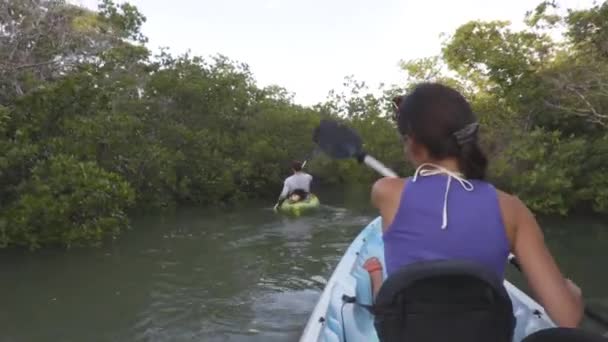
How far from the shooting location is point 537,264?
4.73ft

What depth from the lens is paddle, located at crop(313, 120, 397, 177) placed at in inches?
111

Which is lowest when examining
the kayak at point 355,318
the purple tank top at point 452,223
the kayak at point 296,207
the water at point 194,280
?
the water at point 194,280

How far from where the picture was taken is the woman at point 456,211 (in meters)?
1.41

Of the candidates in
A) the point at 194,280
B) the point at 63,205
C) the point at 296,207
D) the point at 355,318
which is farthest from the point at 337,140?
the point at 296,207

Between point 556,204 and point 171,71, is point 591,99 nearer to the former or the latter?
point 556,204

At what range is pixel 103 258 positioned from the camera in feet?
25.6

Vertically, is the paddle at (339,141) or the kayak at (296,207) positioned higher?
the paddle at (339,141)

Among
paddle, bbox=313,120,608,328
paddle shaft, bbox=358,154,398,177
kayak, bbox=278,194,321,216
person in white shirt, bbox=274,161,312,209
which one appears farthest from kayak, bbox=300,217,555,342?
person in white shirt, bbox=274,161,312,209

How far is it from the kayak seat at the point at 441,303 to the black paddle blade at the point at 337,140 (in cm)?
147

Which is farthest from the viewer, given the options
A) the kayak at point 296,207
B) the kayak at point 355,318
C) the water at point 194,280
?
the kayak at point 296,207

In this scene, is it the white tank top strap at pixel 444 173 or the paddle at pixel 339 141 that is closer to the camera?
the white tank top strap at pixel 444 173

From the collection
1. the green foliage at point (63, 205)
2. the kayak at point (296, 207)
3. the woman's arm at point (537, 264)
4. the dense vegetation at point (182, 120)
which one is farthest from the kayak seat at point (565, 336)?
the kayak at point (296, 207)

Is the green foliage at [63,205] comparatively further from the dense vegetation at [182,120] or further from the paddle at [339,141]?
the paddle at [339,141]

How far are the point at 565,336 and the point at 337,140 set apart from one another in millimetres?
1659
